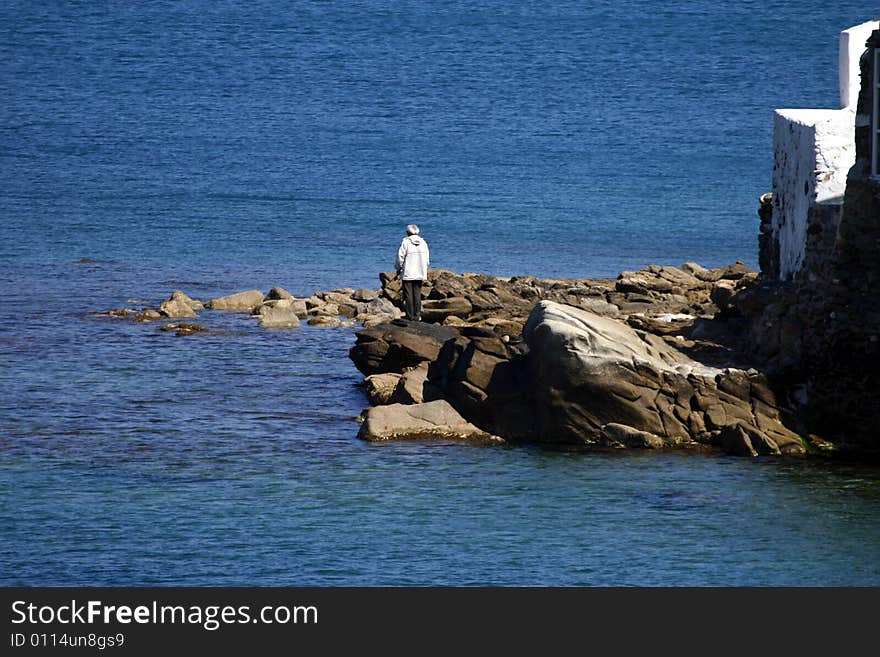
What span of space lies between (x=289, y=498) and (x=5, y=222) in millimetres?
48350

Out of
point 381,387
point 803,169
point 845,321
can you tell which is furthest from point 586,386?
point 803,169

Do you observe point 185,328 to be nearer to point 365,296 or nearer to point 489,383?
point 365,296

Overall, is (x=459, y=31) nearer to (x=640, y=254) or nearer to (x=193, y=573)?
(x=640, y=254)

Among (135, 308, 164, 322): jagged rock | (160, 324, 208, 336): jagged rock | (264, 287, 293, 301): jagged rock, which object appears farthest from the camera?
(264, 287, 293, 301): jagged rock

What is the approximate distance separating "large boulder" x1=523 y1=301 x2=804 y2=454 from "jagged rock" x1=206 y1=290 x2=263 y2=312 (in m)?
17.2

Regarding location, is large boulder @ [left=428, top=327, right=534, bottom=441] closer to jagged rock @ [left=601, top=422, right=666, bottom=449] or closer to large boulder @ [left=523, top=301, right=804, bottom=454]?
large boulder @ [left=523, top=301, right=804, bottom=454]

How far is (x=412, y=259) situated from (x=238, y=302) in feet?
33.5

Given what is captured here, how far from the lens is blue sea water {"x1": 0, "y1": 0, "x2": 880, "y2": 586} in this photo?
21250mm

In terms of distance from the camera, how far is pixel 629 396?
25.8 metres

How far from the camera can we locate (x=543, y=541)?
2133cm

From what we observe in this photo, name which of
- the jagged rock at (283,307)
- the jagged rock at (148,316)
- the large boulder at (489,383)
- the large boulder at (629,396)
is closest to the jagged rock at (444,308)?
the jagged rock at (283,307)

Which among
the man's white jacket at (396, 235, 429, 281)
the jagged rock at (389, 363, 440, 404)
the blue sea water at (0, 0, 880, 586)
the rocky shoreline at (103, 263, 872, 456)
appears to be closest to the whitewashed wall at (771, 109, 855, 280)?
the rocky shoreline at (103, 263, 872, 456)

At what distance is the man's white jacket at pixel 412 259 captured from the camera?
110ft
